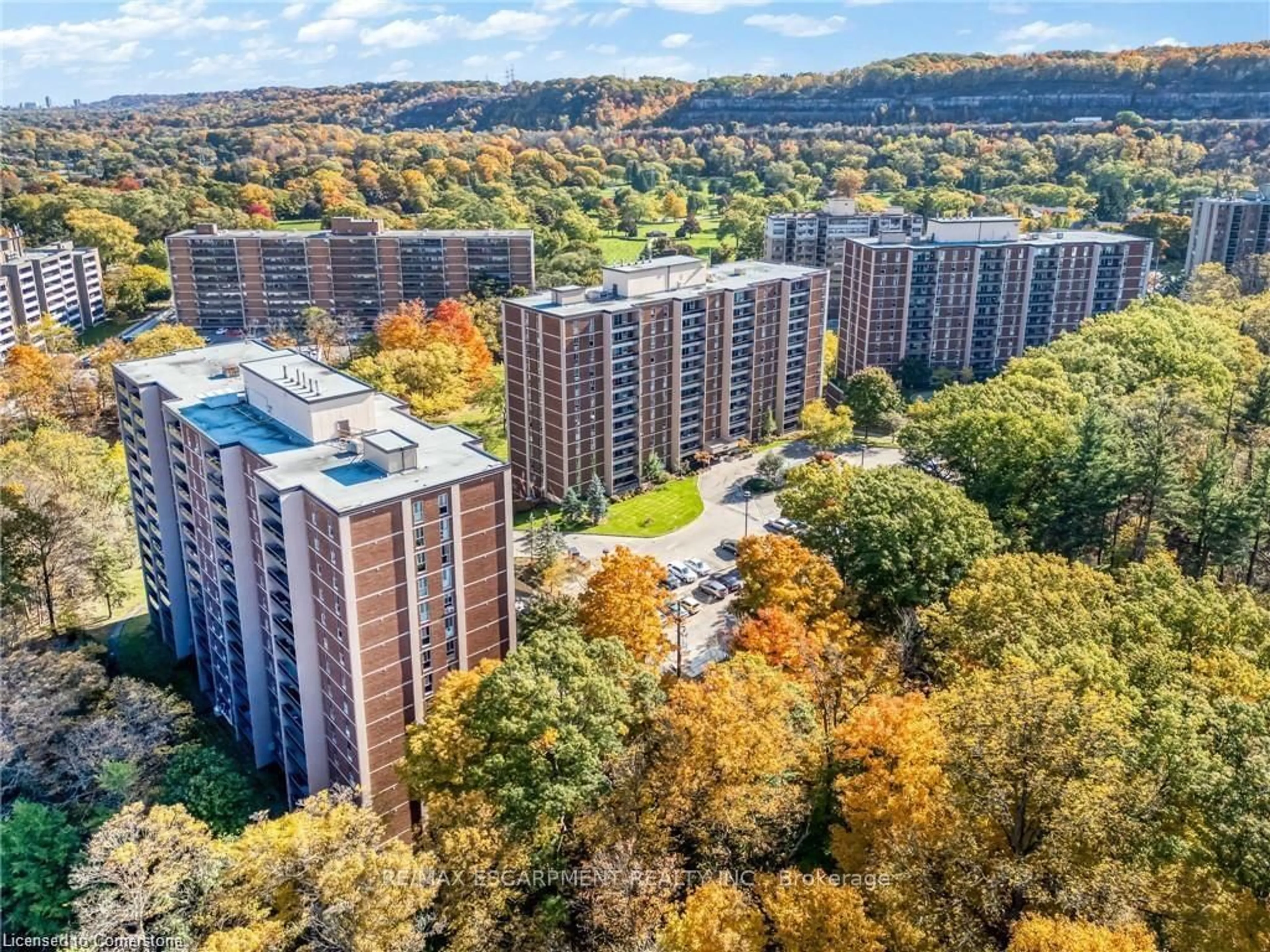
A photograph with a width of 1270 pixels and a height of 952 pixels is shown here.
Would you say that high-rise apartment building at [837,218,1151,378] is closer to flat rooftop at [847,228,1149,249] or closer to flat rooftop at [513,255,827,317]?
flat rooftop at [847,228,1149,249]

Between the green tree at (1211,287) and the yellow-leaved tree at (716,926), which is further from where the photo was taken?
the green tree at (1211,287)

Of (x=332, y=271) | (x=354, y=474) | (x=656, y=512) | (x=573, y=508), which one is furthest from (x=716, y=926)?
(x=332, y=271)

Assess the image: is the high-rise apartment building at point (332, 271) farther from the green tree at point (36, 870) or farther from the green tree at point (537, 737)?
the green tree at point (36, 870)

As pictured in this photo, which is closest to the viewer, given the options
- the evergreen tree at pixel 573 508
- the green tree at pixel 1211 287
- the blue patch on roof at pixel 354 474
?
the blue patch on roof at pixel 354 474

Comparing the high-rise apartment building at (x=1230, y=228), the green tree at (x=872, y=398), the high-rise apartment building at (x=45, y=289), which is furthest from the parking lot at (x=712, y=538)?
the high-rise apartment building at (x=45, y=289)

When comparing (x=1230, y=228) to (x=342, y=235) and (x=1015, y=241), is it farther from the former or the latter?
(x=342, y=235)

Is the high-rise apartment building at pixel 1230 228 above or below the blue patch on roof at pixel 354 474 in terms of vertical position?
above
